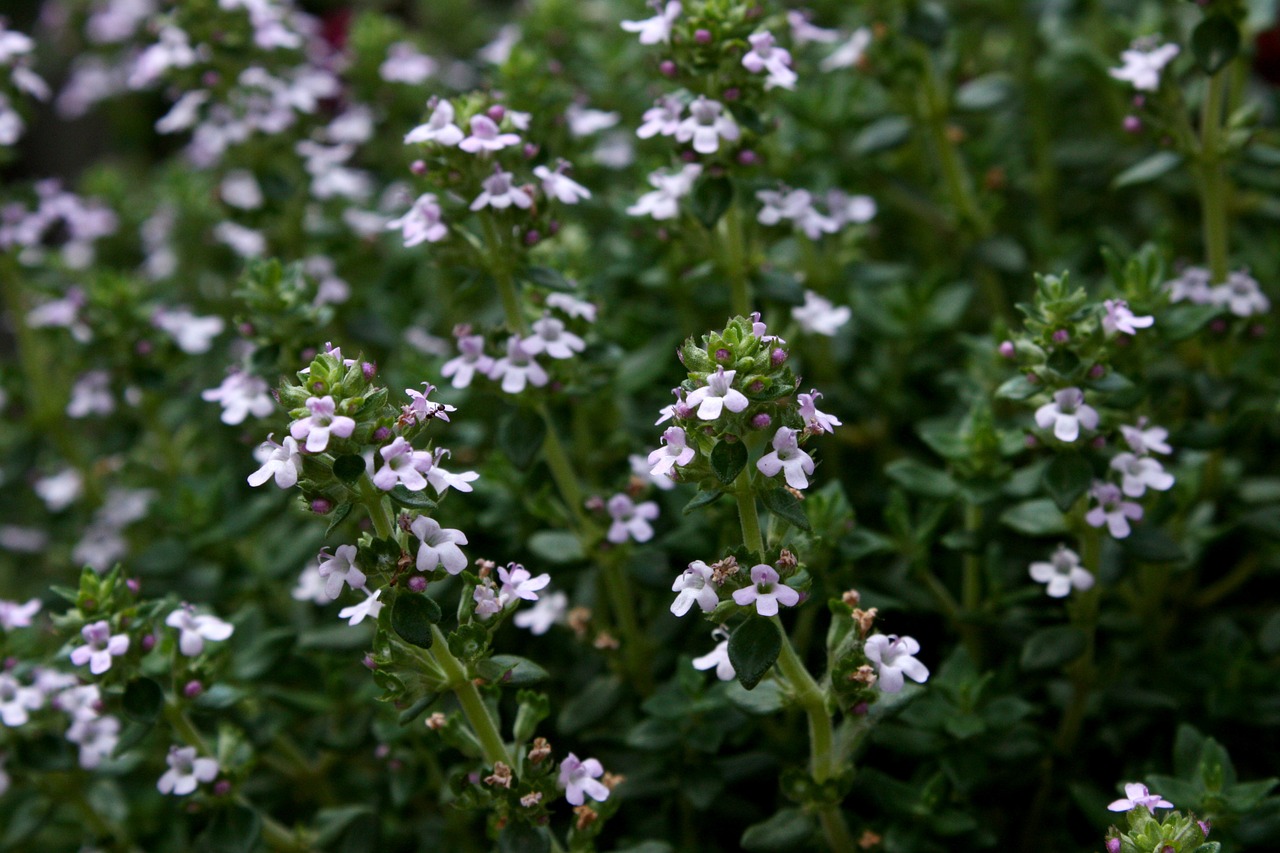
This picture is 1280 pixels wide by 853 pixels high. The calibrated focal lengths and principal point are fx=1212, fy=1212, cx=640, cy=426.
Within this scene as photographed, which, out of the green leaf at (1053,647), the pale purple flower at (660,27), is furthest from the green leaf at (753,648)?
the pale purple flower at (660,27)

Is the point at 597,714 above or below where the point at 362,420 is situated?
below

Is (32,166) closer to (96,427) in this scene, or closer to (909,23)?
(96,427)

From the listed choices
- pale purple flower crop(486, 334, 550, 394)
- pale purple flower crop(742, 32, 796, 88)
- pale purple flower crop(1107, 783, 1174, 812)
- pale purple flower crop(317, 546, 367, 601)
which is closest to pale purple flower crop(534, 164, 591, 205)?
pale purple flower crop(486, 334, 550, 394)

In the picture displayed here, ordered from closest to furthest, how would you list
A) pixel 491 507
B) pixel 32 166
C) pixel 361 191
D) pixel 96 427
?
pixel 491 507, pixel 361 191, pixel 96 427, pixel 32 166

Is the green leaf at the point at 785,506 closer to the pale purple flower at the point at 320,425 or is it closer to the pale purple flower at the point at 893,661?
the pale purple flower at the point at 893,661

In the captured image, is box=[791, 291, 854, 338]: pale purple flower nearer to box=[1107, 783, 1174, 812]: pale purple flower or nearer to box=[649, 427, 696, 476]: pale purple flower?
box=[649, 427, 696, 476]: pale purple flower

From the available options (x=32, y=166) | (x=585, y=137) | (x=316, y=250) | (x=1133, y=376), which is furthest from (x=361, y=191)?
(x=32, y=166)

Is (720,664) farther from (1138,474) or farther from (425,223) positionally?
(425,223)
